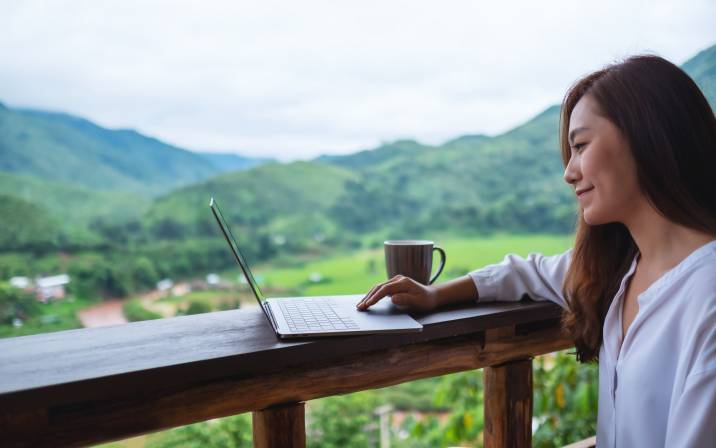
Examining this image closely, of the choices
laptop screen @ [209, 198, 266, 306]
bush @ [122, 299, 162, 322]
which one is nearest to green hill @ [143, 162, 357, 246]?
bush @ [122, 299, 162, 322]

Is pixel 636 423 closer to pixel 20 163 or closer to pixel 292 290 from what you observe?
pixel 292 290

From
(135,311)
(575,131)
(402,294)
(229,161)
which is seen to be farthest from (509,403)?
(229,161)

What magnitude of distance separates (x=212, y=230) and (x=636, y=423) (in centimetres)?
1274

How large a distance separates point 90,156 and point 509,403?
11906mm

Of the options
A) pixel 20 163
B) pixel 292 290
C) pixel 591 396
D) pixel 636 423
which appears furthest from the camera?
pixel 292 290

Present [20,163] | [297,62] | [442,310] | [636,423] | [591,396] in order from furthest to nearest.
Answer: [297,62]
[20,163]
[591,396]
[442,310]
[636,423]

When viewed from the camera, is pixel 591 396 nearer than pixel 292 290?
Yes

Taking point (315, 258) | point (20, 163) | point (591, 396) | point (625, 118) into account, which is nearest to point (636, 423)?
point (625, 118)

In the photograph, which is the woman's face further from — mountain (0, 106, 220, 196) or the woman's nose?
mountain (0, 106, 220, 196)

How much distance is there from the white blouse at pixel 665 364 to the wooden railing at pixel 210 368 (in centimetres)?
23

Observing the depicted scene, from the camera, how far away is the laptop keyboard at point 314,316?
36.0 inches

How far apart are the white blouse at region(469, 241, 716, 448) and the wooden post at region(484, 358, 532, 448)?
0.66 ft

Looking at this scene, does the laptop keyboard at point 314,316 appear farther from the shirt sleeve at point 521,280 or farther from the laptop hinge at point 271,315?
the shirt sleeve at point 521,280

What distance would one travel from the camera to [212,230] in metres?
13.0
